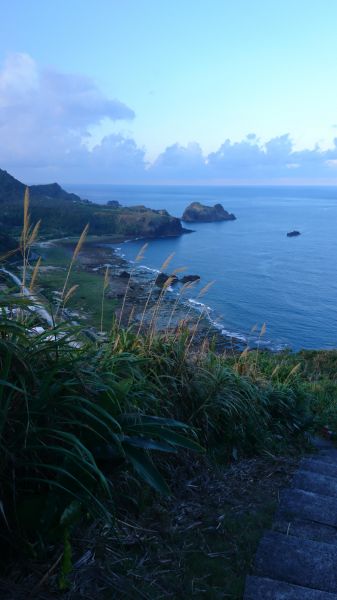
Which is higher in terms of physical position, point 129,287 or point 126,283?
point 129,287

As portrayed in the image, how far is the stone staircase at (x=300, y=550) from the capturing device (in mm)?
2018

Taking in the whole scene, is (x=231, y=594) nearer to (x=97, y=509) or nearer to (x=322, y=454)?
(x=97, y=509)

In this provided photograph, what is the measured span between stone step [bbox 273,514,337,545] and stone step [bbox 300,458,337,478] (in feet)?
3.14

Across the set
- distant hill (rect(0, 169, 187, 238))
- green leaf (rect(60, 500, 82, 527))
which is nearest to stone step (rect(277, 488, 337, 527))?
green leaf (rect(60, 500, 82, 527))

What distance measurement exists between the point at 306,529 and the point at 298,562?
0.44 m

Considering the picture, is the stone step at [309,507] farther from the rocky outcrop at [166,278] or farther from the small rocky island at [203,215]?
the small rocky island at [203,215]

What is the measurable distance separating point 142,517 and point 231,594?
26.1 inches

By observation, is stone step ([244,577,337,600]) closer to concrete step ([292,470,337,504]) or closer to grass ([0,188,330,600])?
grass ([0,188,330,600])

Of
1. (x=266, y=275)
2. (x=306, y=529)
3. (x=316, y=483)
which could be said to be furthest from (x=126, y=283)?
(x=306, y=529)

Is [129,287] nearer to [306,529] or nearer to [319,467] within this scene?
[319,467]

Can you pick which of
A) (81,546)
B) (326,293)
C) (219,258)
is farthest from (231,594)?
(219,258)

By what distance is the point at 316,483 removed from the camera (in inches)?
132

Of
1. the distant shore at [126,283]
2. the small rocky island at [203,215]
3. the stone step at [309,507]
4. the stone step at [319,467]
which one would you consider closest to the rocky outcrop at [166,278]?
the distant shore at [126,283]

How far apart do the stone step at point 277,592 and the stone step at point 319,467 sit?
66.8 inches
